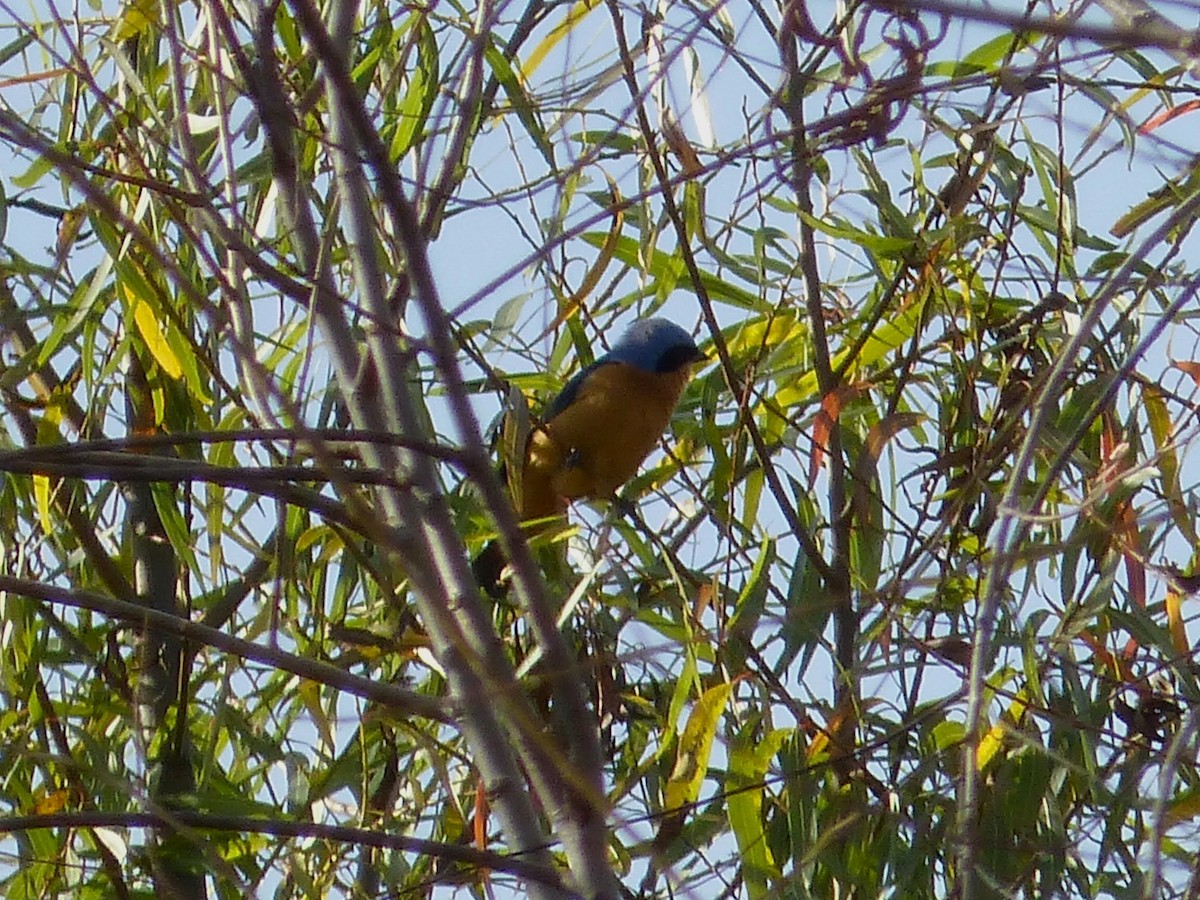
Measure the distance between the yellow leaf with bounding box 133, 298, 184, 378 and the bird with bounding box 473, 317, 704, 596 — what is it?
3.37ft

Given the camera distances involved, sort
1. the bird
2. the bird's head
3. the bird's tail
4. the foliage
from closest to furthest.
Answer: the foliage, the bird's tail, the bird, the bird's head

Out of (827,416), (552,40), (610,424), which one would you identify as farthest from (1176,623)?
(610,424)

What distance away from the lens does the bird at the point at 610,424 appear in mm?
2996

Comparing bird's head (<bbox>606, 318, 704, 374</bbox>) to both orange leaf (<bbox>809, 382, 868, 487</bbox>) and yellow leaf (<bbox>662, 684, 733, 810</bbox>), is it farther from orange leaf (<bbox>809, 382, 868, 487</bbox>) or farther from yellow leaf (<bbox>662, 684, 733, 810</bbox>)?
yellow leaf (<bbox>662, 684, 733, 810</bbox>)

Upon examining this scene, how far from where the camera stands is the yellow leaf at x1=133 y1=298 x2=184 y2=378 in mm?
1911

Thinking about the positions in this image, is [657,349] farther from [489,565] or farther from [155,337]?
[155,337]

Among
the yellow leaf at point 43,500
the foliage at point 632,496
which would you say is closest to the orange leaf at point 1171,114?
the foliage at point 632,496

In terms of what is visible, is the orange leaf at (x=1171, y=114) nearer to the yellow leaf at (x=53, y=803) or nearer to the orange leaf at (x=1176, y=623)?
the orange leaf at (x=1176, y=623)

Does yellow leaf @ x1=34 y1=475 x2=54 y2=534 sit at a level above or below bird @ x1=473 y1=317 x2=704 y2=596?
below

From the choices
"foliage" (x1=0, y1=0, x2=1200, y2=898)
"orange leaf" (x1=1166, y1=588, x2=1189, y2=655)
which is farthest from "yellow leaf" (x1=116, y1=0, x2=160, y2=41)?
"orange leaf" (x1=1166, y1=588, x2=1189, y2=655)

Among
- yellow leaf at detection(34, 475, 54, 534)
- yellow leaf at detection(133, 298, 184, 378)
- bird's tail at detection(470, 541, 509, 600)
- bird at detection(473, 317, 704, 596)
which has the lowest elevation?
yellow leaf at detection(34, 475, 54, 534)

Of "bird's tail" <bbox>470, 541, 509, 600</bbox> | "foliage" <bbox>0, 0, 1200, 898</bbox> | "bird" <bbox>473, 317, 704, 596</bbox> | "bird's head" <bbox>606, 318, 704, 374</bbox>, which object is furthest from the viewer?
"bird's head" <bbox>606, 318, 704, 374</bbox>

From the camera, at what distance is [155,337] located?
6.27 feet

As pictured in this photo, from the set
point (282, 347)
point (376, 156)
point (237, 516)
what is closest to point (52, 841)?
point (237, 516)
